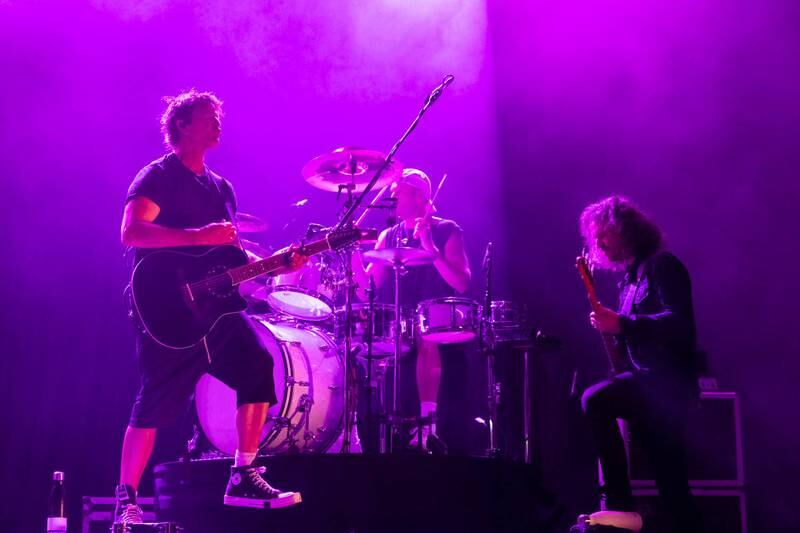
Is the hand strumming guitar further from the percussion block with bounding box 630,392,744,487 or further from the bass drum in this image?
the percussion block with bounding box 630,392,744,487

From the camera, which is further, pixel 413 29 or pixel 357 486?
pixel 413 29

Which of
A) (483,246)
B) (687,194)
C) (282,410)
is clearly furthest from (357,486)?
(687,194)

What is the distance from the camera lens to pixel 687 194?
7113 millimetres

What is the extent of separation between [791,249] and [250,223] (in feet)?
14.4

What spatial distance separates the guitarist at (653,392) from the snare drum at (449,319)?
4.77 ft

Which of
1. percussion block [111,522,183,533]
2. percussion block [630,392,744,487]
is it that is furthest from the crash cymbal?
percussion block [630,392,744,487]

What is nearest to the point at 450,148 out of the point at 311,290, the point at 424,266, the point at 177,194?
the point at 424,266

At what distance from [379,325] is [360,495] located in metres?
1.75

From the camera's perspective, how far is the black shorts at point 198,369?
4086 mm

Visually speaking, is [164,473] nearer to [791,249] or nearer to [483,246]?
[483,246]

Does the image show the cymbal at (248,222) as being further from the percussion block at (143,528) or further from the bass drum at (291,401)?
the percussion block at (143,528)

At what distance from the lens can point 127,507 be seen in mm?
3957

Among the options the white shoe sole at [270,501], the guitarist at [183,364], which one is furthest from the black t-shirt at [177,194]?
the white shoe sole at [270,501]

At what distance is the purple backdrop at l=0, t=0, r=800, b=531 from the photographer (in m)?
6.52
